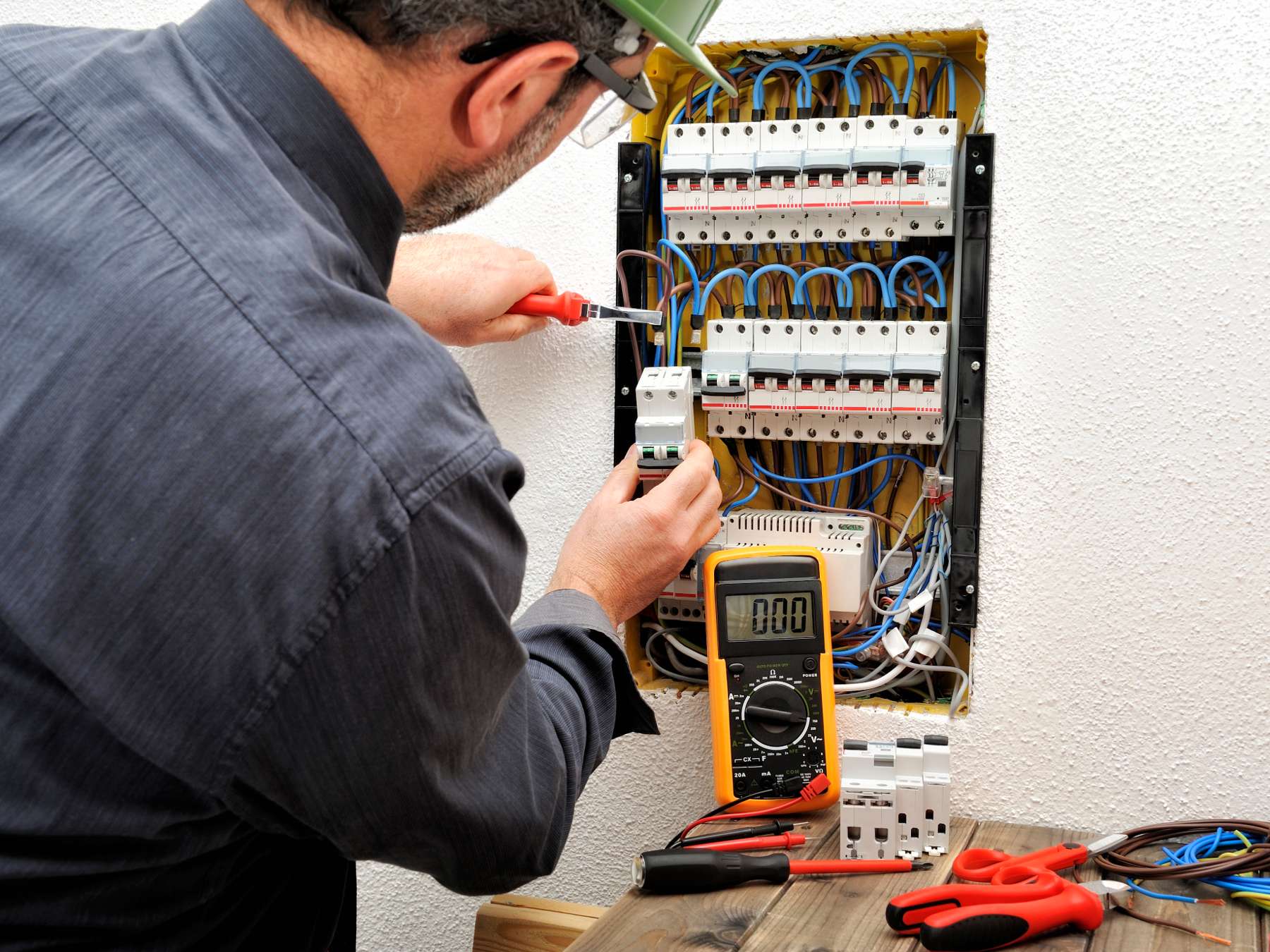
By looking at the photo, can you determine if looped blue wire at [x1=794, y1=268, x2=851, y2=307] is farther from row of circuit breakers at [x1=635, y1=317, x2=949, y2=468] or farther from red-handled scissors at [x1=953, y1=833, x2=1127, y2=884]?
red-handled scissors at [x1=953, y1=833, x2=1127, y2=884]

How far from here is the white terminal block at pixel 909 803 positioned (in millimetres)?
1164

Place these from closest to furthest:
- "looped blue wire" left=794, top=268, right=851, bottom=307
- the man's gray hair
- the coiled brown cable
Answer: the man's gray hair → the coiled brown cable → "looped blue wire" left=794, top=268, right=851, bottom=307

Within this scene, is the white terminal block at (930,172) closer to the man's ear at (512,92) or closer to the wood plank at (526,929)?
the man's ear at (512,92)

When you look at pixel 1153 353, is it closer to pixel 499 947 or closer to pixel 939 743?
pixel 939 743

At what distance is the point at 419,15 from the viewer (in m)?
0.71

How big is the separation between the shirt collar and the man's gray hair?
0.12 ft

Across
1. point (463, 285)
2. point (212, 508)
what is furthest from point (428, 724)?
point (463, 285)

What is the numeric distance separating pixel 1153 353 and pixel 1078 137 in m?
0.26

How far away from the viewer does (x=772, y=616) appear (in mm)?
1312

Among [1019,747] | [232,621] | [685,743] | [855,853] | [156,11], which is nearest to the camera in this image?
[232,621]

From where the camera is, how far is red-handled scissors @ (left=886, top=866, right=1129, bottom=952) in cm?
94

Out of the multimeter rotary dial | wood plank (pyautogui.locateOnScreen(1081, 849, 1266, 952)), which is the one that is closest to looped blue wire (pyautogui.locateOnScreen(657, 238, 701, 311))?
the multimeter rotary dial

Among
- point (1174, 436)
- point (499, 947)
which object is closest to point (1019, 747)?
point (1174, 436)

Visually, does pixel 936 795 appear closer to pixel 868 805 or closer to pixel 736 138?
pixel 868 805
